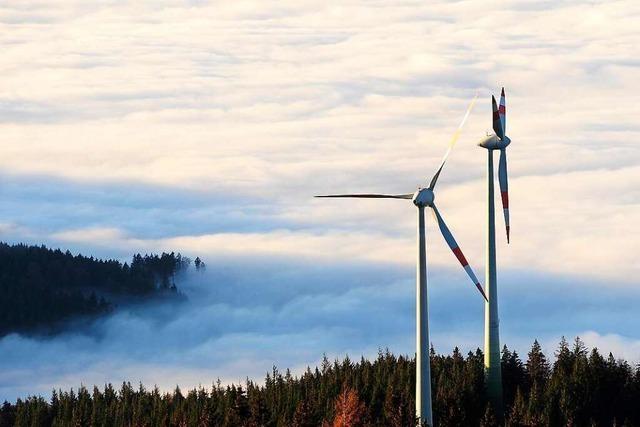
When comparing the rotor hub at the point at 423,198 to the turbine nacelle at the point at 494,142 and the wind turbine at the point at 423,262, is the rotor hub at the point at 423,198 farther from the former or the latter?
the turbine nacelle at the point at 494,142

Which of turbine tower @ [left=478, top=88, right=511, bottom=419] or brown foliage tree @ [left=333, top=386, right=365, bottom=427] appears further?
brown foliage tree @ [left=333, top=386, right=365, bottom=427]

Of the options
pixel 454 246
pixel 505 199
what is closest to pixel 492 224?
pixel 505 199

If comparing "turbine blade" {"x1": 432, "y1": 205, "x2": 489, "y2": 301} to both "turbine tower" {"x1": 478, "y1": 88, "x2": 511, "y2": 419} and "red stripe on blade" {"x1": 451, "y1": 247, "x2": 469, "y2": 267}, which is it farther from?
"turbine tower" {"x1": 478, "y1": 88, "x2": 511, "y2": 419}

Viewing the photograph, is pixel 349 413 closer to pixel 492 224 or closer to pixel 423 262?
pixel 492 224

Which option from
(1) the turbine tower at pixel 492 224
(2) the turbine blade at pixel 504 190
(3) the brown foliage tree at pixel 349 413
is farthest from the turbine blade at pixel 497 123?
(3) the brown foliage tree at pixel 349 413

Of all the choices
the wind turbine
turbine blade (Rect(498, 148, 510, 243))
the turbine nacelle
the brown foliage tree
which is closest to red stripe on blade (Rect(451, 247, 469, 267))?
the wind turbine

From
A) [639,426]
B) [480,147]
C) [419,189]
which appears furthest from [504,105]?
[639,426]

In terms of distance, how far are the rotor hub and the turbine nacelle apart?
1386 inches

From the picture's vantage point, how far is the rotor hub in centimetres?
12381

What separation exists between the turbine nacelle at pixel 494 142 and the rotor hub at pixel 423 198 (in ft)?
115

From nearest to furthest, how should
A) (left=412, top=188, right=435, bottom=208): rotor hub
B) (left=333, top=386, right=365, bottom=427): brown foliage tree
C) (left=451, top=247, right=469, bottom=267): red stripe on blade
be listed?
(left=412, top=188, right=435, bottom=208): rotor hub, (left=451, top=247, right=469, bottom=267): red stripe on blade, (left=333, top=386, right=365, bottom=427): brown foliage tree

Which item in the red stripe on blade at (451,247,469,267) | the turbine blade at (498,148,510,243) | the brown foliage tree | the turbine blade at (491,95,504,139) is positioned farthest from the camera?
the brown foliage tree

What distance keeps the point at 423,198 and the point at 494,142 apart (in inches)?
1433

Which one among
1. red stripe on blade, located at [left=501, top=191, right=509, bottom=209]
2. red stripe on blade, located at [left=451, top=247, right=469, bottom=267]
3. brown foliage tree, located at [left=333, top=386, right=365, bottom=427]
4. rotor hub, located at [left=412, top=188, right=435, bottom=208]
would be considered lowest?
brown foliage tree, located at [left=333, top=386, right=365, bottom=427]
